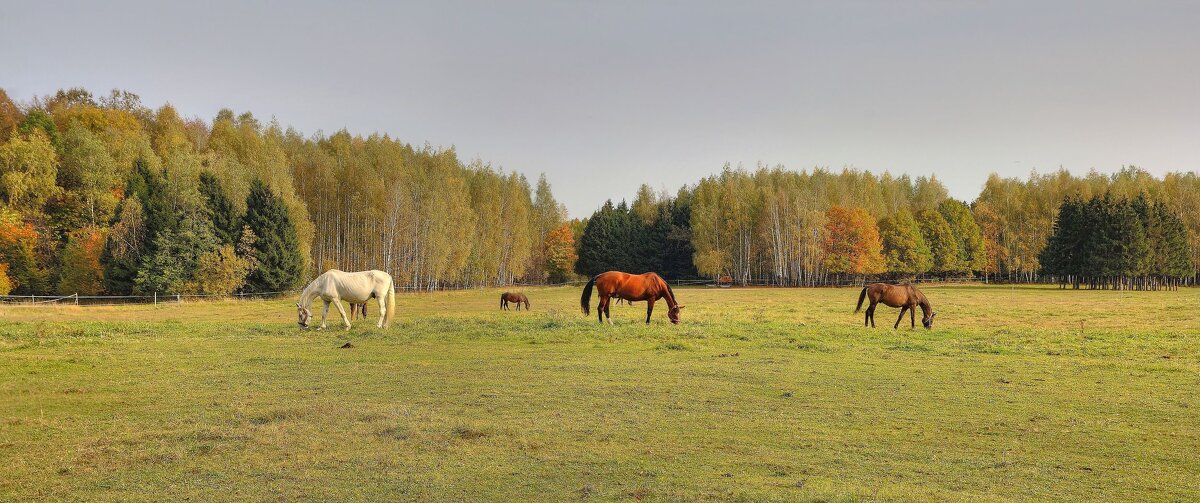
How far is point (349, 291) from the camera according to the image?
24.5 metres

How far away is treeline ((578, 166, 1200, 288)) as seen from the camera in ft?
281

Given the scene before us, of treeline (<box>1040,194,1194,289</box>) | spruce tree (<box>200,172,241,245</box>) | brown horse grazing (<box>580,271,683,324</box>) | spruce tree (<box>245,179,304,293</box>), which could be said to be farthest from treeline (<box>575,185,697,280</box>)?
brown horse grazing (<box>580,271,683,324</box>)

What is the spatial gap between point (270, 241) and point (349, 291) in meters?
31.7

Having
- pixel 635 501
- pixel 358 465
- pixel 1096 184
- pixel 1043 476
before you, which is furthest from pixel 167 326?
pixel 1096 184

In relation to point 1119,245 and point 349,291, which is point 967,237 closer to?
point 1119,245

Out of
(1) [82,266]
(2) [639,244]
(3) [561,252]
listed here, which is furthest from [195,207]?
(2) [639,244]

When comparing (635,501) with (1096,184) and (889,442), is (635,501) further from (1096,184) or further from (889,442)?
(1096,184)

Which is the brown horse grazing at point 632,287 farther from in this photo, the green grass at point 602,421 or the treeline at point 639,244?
the treeline at point 639,244

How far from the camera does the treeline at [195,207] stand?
47.0 meters

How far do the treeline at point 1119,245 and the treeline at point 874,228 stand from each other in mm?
2101

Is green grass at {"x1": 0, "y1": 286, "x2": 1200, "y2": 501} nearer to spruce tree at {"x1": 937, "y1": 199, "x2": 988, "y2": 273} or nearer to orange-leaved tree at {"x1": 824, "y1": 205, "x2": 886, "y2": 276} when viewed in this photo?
orange-leaved tree at {"x1": 824, "y1": 205, "x2": 886, "y2": 276}

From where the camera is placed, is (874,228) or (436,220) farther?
(874,228)

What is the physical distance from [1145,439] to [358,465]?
32.0 ft

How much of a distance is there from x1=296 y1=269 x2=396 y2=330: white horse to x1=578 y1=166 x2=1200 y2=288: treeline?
230 feet
